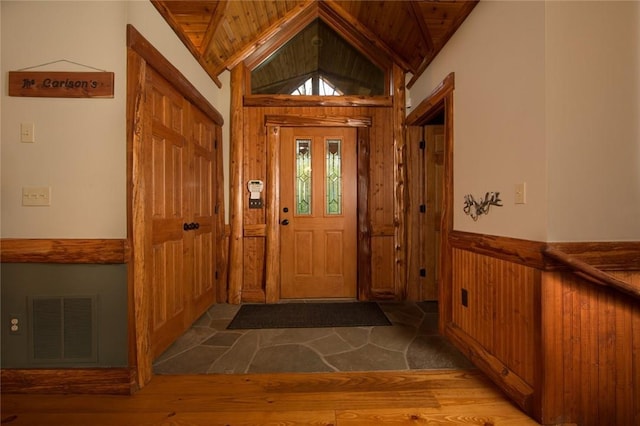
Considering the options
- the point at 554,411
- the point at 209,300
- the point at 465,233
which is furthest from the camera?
the point at 209,300

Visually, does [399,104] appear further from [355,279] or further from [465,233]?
[355,279]

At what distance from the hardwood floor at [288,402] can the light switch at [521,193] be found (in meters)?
1.18

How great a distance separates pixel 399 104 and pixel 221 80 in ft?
7.09

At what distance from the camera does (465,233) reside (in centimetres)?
208

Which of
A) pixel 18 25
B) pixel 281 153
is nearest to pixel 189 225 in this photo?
Result: pixel 281 153

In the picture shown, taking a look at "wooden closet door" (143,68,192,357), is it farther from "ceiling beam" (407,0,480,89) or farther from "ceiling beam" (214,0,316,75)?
"ceiling beam" (407,0,480,89)

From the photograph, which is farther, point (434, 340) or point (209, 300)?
point (209, 300)

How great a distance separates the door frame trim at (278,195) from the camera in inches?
127

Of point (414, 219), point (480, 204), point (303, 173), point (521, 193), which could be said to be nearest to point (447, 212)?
point (480, 204)

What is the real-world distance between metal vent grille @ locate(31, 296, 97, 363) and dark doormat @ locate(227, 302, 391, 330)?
1.08 meters

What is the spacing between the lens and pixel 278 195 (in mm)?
3281

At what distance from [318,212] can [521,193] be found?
7.06 feet

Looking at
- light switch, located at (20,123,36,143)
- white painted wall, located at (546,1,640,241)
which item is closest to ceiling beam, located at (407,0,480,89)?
white painted wall, located at (546,1,640,241)

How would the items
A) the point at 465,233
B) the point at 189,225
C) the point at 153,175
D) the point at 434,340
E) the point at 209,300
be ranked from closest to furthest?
the point at 153,175, the point at 465,233, the point at 434,340, the point at 189,225, the point at 209,300
